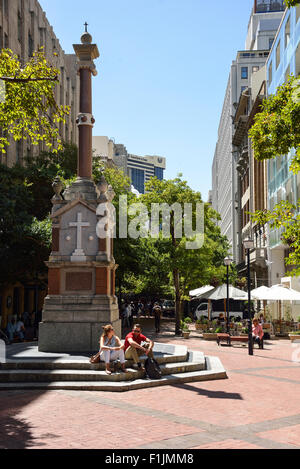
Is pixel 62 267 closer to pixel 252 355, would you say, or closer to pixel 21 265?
pixel 252 355

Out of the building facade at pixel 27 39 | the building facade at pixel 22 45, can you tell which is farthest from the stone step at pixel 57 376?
the building facade at pixel 27 39

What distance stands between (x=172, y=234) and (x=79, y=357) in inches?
769

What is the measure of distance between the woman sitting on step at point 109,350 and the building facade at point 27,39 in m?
20.9

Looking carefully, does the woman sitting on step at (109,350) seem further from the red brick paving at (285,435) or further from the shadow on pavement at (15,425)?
the red brick paving at (285,435)

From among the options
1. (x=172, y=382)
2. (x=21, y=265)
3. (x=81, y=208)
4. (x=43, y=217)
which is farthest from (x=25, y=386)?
(x=43, y=217)

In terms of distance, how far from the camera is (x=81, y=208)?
15.8 m

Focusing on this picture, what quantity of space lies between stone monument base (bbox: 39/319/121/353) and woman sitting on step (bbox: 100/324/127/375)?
2.19 meters

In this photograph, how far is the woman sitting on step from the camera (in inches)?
488

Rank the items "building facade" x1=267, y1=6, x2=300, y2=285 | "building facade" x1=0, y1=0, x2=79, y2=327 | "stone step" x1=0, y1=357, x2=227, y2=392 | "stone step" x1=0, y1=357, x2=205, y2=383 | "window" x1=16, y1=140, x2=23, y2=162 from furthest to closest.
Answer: "window" x1=16, y1=140, x2=23, y2=162 < "building facade" x1=0, y1=0, x2=79, y2=327 < "building facade" x1=267, y1=6, x2=300, y2=285 < "stone step" x1=0, y1=357, x2=205, y2=383 < "stone step" x1=0, y1=357, x2=227, y2=392

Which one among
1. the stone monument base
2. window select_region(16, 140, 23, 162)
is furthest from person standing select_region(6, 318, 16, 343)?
window select_region(16, 140, 23, 162)

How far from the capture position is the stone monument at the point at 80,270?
15.0 m

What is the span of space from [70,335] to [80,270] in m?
1.97

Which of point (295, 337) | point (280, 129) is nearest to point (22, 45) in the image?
point (295, 337)

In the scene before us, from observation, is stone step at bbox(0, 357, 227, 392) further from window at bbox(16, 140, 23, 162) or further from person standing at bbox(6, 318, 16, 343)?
window at bbox(16, 140, 23, 162)
